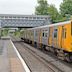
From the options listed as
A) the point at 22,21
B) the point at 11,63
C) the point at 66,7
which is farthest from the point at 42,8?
the point at 11,63

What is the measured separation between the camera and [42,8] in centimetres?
14800

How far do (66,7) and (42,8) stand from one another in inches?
1290

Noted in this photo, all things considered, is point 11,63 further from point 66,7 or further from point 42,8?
point 42,8

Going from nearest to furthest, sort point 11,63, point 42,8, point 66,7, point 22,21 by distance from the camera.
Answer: point 11,63
point 22,21
point 66,7
point 42,8

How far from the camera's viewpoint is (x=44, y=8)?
148 m

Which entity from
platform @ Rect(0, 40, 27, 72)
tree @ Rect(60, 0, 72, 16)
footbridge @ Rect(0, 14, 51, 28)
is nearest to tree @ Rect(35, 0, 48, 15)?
tree @ Rect(60, 0, 72, 16)

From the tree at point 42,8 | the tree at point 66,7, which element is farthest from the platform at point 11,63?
the tree at point 42,8

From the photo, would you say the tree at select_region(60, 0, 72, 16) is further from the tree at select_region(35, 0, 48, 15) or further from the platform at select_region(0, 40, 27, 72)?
the platform at select_region(0, 40, 27, 72)

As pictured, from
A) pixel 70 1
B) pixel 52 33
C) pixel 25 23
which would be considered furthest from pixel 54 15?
pixel 52 33

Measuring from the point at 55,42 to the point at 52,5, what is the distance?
119 metres

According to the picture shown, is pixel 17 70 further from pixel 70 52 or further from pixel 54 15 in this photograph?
pixel 54 15

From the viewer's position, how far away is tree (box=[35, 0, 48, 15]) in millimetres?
145750

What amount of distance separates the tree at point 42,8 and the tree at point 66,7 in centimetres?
2183

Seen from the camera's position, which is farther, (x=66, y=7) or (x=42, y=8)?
(x=42, y=8)
